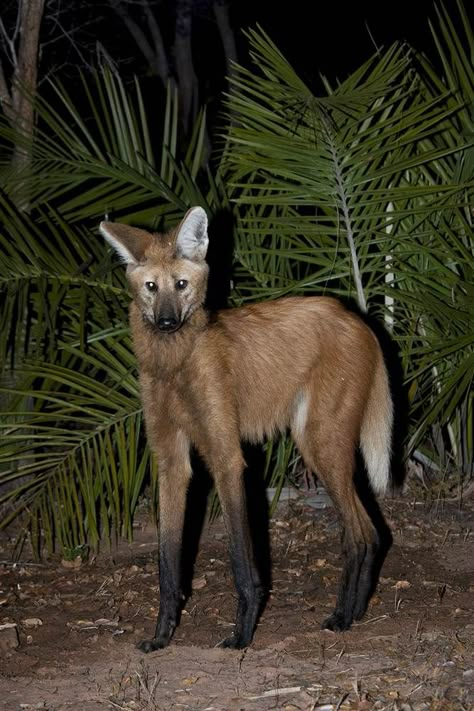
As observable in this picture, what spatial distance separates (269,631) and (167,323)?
1225mm

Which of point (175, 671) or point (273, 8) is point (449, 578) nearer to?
point (175, 671)

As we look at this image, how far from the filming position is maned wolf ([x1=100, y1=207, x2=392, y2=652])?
355 centimetres

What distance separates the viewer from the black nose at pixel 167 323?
3.45 metres

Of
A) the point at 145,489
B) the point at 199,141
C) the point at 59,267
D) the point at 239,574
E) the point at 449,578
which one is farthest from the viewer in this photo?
the point at 145,489

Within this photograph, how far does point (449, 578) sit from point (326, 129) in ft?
6.78

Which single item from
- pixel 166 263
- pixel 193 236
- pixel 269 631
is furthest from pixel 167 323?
pixel 269 631

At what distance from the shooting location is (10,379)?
4.73m

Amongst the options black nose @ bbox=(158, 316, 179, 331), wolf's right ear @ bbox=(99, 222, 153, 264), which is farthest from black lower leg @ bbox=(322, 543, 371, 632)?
wolf's right ear @ bbox=(99, 222, 153, 264)

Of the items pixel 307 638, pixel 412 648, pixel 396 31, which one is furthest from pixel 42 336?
pixel 396 31

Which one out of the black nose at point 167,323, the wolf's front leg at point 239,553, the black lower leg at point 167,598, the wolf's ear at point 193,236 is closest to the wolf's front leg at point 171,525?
the black lower leg at point 167,598

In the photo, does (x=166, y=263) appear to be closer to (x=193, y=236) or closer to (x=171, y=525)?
(x=193, y=236)

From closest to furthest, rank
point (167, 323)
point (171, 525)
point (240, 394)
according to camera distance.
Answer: point (167, 323), point (171, 525), point (240, 394)

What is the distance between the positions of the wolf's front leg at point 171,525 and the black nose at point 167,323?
0.50 m

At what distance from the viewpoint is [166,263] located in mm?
3539
